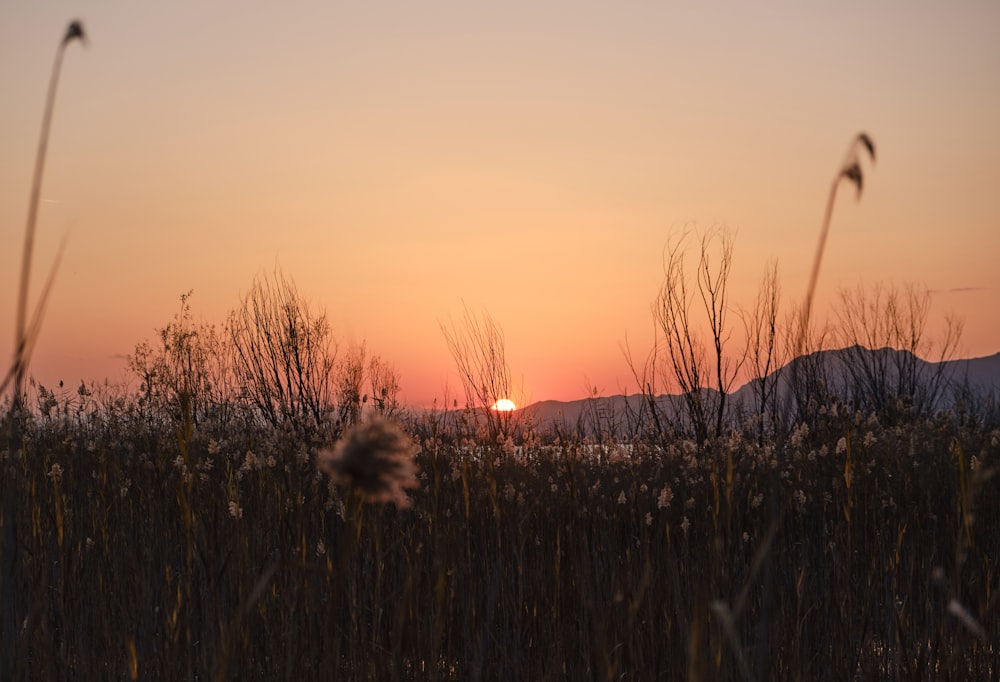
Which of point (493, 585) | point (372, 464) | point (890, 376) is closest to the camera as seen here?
point (372, 464)

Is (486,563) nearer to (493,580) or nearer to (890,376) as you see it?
(493,580)

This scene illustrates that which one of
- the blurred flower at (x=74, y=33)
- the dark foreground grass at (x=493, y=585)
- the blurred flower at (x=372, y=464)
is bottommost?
the dark foreground grass at (x=493, y=585)

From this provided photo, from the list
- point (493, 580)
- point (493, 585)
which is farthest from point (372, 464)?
point (493, 580)

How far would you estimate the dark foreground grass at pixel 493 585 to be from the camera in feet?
8.18

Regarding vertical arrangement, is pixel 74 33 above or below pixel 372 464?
above

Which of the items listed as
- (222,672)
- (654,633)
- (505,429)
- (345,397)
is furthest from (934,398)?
(222,672)

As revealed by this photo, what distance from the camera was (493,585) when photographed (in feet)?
8.67

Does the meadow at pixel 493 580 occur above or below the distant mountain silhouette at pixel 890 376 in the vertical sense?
below

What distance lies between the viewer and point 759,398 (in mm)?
10812

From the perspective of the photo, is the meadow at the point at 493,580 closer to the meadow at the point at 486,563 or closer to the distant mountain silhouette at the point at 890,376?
the meadow at the point at 486,563

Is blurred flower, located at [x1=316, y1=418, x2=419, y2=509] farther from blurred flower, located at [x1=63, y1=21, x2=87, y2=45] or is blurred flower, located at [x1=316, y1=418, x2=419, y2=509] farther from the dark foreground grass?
blurred flower, located at [x1=63, y1=21, x2=87, y2=45]

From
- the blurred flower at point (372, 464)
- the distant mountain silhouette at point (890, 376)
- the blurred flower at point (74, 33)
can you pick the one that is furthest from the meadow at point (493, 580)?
the distant mountain silhouette at point (890, 376)

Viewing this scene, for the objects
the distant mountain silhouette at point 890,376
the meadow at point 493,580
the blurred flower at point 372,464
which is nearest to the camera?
the blurred flower at point 372,464

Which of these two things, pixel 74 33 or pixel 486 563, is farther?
pixel 486 563
